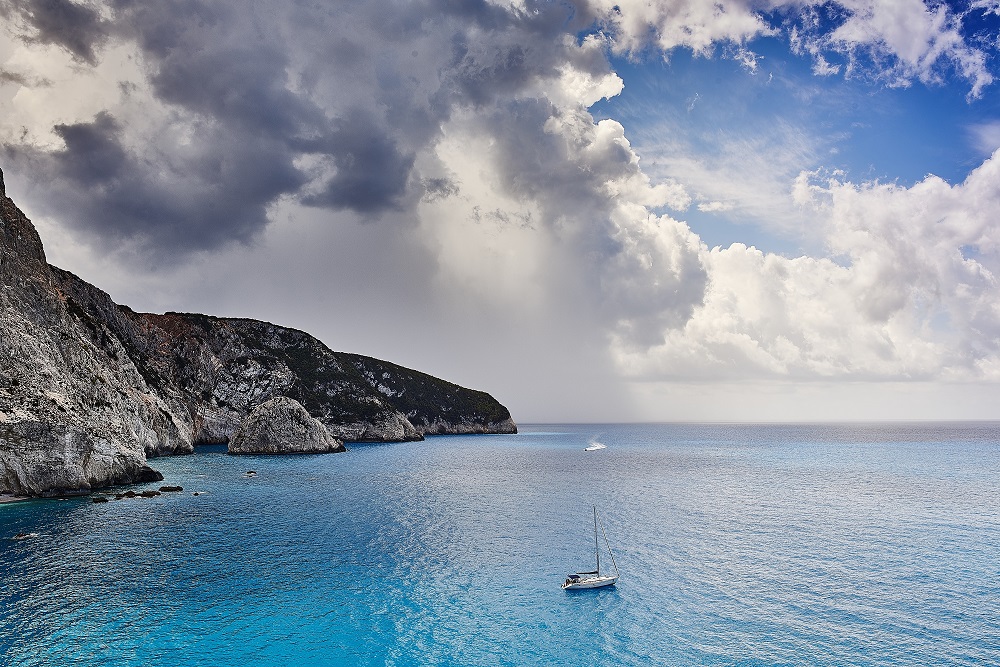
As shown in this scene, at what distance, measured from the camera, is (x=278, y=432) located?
5763 inches

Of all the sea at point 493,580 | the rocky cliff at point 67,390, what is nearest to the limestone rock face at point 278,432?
the rocky cliff at point 67,390

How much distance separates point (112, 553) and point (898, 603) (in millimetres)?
57175

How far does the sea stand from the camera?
2822 centimetres

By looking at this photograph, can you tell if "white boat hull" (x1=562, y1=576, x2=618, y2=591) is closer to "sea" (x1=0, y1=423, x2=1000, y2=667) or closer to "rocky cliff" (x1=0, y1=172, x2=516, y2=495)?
"sea" (x1=0, y1=423, x2=1000, y2=667)

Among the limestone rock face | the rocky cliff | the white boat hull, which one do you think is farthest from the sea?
the limestone rock face

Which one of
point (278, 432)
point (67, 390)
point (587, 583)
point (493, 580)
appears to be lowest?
point (493, 580)

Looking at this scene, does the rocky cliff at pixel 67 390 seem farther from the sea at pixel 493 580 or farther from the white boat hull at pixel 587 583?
the white boat hull at pixel 587 583

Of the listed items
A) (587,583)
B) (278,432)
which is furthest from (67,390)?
(278,432)

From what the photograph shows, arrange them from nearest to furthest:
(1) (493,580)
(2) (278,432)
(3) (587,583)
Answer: (3) (587,583)
(1) (493,580)
(2) (278,432)

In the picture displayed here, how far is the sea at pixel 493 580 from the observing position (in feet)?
92.6

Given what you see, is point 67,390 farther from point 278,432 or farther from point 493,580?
point 278,432

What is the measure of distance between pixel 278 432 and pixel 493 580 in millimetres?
123040

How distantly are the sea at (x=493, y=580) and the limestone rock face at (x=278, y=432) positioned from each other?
2756 inches

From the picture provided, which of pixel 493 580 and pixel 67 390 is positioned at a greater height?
pixel 67 390
